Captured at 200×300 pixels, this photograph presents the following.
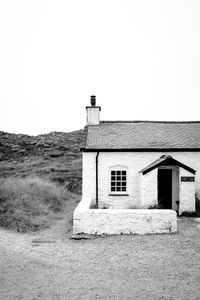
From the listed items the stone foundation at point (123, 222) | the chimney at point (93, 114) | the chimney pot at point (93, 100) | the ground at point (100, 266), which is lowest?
→ the ground at point (100, 266)

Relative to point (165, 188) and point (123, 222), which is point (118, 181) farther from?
→ point (123, 222)

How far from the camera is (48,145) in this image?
44438 mm

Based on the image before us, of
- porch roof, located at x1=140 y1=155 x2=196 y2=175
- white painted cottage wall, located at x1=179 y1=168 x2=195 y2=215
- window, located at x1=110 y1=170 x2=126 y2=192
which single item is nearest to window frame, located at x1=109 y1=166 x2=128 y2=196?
window, located at x1=110 y1=170 x2=126 y2=192

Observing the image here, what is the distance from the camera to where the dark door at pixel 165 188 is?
1661 cm

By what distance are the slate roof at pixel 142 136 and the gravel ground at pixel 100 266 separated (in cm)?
609

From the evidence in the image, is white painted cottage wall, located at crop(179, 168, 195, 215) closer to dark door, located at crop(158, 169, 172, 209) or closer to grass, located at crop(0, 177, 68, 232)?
dark door, located at crop(158, 169, 172, 209)

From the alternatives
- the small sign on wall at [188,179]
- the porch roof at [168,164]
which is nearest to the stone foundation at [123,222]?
the porch roof at [168,164]

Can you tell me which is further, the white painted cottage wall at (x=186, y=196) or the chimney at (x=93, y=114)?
the chimney at (x=93, y=114)

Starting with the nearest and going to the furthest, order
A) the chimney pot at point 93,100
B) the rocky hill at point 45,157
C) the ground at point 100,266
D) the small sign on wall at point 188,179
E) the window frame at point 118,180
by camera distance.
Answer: the ground at point 100,266, the small sign on wall at point 188,179, the window frame at point 118,180, the chimney pot at point 93,100, the rocky hill at point 45,157

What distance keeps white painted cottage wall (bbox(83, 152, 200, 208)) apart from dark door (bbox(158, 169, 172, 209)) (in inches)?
38.4

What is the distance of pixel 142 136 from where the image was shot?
58.0ft

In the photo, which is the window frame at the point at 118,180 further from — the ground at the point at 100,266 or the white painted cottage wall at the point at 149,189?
the ground at the point at 100,266

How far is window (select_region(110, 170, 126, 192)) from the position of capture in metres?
16.6

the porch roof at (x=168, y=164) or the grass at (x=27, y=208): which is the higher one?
the porch roof at (x=168, y=164)
